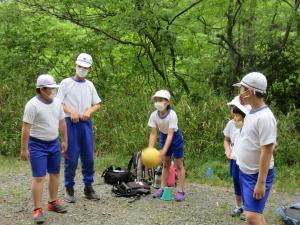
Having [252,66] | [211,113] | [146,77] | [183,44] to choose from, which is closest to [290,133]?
[211,113]

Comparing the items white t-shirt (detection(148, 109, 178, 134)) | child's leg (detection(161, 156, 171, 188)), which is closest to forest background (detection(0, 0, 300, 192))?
child's leg (detection(161, 156, 171, 188))

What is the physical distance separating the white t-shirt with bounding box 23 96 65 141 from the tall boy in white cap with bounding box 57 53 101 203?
60cm

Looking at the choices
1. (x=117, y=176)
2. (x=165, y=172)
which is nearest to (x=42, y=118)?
(x=165, y=172)

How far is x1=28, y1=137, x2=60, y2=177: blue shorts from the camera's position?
565cm

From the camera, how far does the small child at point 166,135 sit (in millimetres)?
6742

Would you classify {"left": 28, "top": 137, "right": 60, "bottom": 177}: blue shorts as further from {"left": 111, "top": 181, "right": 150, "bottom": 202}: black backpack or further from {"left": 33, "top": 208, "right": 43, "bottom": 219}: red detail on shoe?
{"left": 111, "top": 181, "right": 150, "bottom": 202}: black backpack

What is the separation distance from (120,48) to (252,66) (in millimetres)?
4001

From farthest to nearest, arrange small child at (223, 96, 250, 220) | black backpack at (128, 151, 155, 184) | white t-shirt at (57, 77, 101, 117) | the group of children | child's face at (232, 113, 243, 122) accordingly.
A: black backpack at (128, 151, 155, 184), white t-shirt at (57, 77, 101, 117), child's face at (232, 113, 243, 122), small child at (223, 96, 250, 220), the group of children

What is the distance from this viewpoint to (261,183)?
415 centimetres

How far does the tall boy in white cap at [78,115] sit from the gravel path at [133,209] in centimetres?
60

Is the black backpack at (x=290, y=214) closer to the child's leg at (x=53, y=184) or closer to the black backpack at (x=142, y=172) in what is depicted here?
the black backpack at (x=142, y=172)

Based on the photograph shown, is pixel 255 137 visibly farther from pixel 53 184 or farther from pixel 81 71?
pixel 81 71

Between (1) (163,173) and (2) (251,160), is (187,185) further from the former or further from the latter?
(2) (251,160)

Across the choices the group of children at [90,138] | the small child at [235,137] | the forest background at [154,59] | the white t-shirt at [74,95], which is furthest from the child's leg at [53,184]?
the forest background at [154,59]
